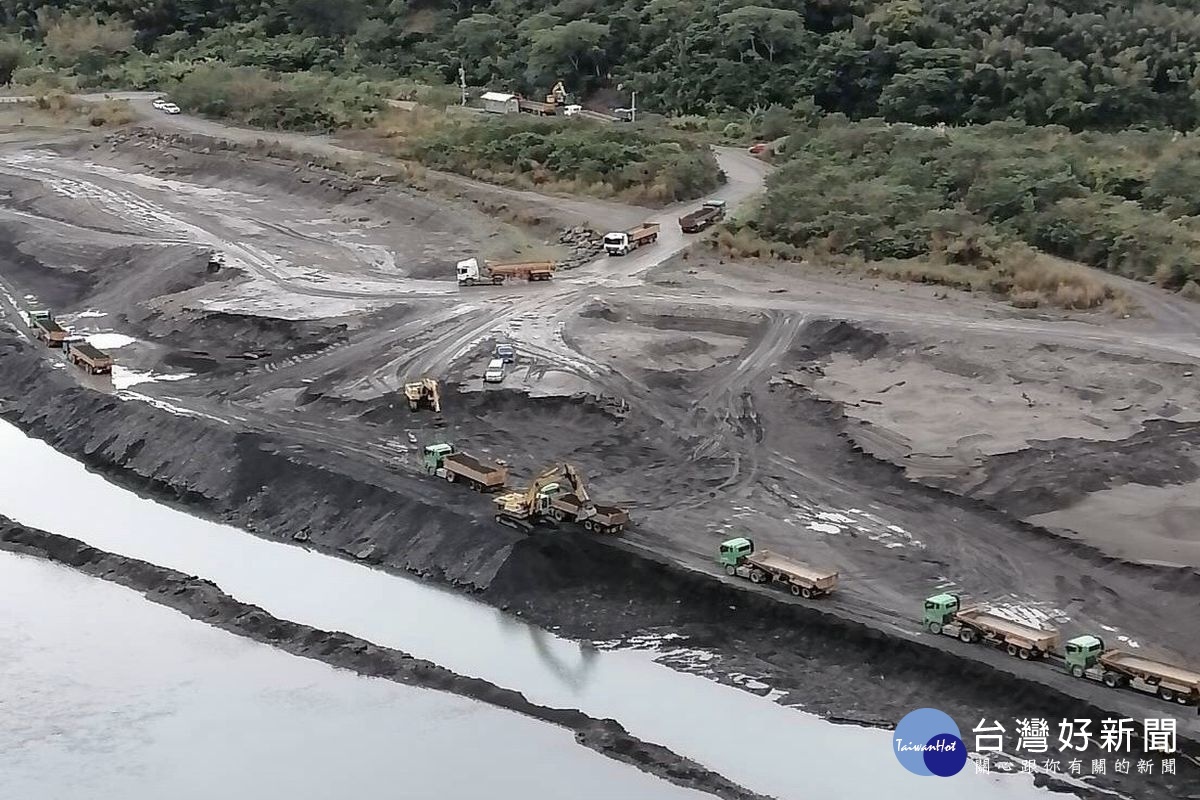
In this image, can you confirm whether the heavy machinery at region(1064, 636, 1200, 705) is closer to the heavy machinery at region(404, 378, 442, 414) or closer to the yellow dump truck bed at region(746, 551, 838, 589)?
the yellow dump truck bed at region(746, 551, 838, 589)

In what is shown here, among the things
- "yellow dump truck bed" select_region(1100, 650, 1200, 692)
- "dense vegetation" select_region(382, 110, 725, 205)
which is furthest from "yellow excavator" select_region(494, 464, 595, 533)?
"dense vegetation" select_region(382, 110, 725, 205)

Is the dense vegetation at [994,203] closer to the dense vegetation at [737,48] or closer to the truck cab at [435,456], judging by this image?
the dense vegetation at [737,48]

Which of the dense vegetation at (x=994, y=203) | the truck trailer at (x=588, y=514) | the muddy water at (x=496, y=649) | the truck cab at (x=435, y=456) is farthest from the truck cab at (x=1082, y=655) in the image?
the dense vegetation at (x=994, y=203)

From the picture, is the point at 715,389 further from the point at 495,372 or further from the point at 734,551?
the point at 734,551

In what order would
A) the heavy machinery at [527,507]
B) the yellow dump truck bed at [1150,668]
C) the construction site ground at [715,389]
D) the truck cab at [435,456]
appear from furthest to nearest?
1. the truck cab at [435,456]
2. the heavy machinery at [527,507]
3. the construction site ground at [715,389]
4. the yellow dump truck bed at [1150,668]

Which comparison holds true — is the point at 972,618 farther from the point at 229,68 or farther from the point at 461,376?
the point at 229,68

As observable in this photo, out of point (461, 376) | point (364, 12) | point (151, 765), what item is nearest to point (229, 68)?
point (364, 12)

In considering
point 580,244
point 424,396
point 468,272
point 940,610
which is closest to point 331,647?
point 424,396
